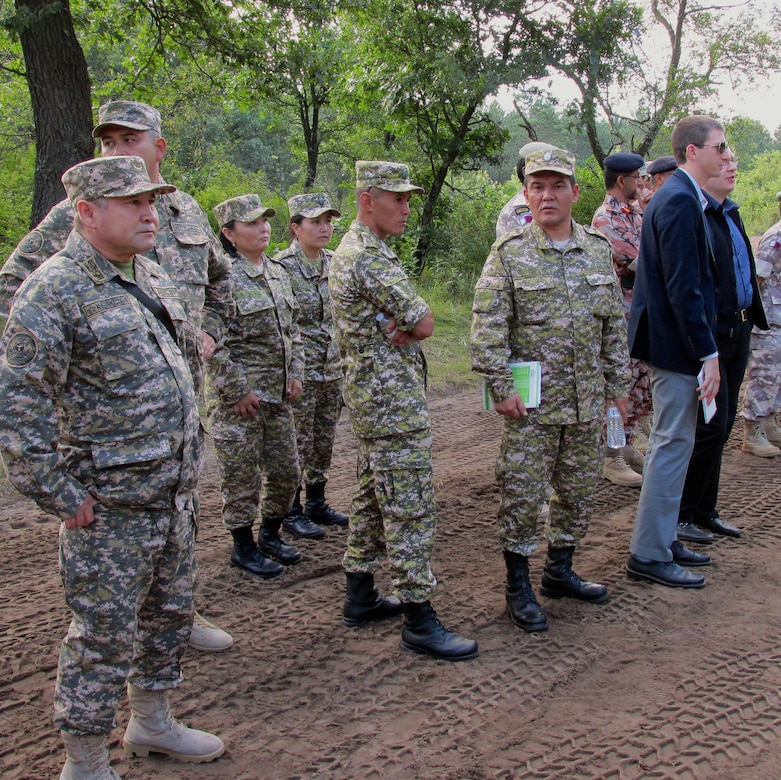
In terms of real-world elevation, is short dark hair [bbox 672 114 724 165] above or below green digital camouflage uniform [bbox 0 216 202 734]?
above

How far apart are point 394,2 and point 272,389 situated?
30.7 feet

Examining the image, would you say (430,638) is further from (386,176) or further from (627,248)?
(627,248)

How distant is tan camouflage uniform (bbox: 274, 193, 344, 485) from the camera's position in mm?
4895

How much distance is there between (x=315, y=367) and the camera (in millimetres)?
4902

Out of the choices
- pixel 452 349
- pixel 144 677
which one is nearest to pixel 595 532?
pixel 144 677

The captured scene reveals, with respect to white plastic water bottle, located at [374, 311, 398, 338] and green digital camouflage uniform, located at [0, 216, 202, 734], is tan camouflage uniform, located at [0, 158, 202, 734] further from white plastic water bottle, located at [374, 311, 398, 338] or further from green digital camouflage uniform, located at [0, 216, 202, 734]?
white plastic water bottle, located at [374, 311, 398, 338]

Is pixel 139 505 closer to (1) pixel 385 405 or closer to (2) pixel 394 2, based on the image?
A: (1) pixel 385 405

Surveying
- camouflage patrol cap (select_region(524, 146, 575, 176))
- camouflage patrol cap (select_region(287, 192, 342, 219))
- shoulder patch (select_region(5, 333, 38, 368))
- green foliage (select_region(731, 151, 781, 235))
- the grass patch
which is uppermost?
green foliage (select_region(731, 151, 781, 235))

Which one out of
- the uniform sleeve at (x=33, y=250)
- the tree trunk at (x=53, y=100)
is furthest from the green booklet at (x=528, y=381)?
the tree trunk at (x=53, y=100)

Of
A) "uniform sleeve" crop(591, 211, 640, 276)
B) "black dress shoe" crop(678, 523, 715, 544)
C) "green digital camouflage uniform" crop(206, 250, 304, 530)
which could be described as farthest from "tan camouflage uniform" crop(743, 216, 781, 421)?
"green digital camouflage uniform" crop(206, 250, 304, 530)

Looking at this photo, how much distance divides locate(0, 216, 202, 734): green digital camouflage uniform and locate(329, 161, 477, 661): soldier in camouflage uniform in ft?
3.09

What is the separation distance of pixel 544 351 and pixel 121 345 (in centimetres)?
195

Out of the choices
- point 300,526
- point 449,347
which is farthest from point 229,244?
point 449,347

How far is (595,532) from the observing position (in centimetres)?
473
